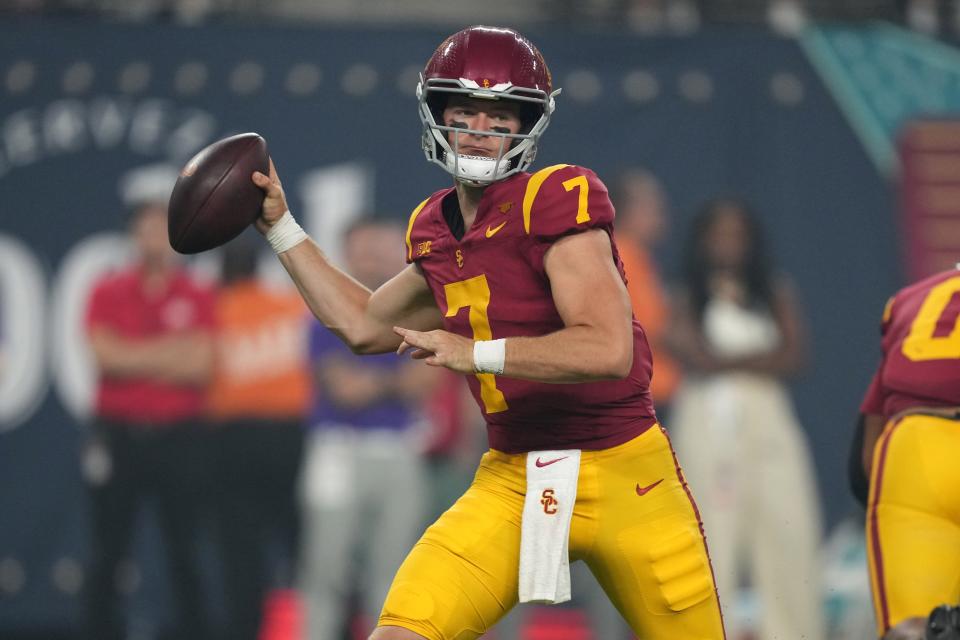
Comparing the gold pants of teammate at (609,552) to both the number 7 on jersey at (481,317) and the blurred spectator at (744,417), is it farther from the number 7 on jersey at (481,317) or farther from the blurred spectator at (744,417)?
the blurred spectator at (744,417)

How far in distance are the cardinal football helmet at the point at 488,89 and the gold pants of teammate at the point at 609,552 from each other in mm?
670

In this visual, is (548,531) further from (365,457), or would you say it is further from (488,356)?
(365,457)

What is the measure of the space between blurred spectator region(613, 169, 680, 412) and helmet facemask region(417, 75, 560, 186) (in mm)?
3325

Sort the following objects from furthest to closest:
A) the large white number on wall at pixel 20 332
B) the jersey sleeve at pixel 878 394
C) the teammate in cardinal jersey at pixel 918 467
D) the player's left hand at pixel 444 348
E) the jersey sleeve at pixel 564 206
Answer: the large white number on wall at pixel 20 332
the jersey sleeve at pixel 878 394
the teammate in cardinal jersey at pixel 918 467
the jersey sleeve at pixel 564 206
the player's left hand at pixel 444 348

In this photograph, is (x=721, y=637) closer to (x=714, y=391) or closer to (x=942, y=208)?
(x=714, y=391)

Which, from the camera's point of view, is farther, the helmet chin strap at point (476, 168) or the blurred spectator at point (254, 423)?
the blurred spectator at point (254, 423)

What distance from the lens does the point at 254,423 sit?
6.55m

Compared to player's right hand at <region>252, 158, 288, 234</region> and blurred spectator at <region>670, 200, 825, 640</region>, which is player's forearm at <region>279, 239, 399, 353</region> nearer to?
player's right hand at <region>252, 158, 288, 234</region>

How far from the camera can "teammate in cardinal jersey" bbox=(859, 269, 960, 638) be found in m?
3.26

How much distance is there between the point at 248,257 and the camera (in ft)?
20.9

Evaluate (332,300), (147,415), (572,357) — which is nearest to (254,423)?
(147,415)

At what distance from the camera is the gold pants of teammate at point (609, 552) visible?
2994mm

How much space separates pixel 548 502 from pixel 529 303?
0.44 metres

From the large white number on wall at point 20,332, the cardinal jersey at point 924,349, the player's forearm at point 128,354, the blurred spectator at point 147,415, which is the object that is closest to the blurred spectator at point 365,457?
the blurred spectator at point 147,415
